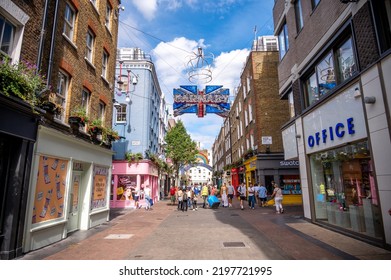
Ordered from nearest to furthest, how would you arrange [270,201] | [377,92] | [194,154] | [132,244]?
[377,92]
[132,244]
[270,201]
[194,154]

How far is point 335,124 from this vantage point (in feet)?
27.6

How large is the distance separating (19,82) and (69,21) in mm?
5351

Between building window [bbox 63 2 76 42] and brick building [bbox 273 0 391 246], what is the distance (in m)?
10.1

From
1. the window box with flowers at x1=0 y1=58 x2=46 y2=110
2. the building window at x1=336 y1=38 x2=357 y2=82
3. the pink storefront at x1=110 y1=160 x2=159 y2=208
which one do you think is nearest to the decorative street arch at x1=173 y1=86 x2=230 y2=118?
the building window at x1=336 y1=38 x2=357 y2=82

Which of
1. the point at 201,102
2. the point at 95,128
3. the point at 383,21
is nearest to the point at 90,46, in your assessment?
the point at 95,128

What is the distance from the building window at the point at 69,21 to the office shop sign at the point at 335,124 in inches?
416

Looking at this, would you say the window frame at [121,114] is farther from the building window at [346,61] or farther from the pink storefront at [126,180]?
the building window at [346,61]

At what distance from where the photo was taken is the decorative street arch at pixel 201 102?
1199 cm

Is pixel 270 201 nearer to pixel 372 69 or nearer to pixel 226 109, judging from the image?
pixel 226 109

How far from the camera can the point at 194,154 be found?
103 ft

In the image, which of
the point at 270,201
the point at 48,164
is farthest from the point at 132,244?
the point at 270,201

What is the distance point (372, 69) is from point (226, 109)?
21.5ft

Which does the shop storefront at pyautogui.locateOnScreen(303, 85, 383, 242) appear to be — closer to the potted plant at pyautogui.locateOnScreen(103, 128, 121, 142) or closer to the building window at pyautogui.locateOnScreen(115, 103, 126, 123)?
the potted plant at pyautogui.locateOnScreen(103, 128, 121, 142)

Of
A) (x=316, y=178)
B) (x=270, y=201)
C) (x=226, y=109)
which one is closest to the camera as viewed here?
(x=316, y=178)
